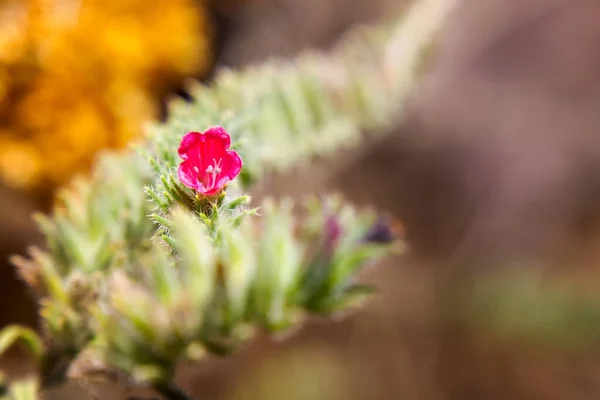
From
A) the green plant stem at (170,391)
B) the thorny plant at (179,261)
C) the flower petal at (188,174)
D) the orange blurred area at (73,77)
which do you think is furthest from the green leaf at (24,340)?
the orange blurred area at (73,77)

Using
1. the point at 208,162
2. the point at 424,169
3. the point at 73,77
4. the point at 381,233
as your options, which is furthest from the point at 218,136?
the point at 424,169

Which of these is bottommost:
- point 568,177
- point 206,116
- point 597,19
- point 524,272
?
point 206,116

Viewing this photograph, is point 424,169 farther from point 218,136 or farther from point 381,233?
point 218,136

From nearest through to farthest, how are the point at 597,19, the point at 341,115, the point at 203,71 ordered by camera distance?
the point at 341,115
the point at 203,71
the point at 597,19

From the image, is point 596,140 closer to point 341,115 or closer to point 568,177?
point 568,177

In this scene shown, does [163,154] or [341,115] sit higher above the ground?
[341,115]

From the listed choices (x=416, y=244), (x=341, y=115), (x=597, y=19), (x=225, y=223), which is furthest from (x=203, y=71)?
(x=597, y=19)

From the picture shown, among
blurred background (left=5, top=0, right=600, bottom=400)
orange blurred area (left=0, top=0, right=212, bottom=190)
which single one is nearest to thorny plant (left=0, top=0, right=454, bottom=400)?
orange blurred area (left=0, top=0, right=212, bottom=190)

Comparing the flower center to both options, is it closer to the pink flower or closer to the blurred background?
the pink flower
